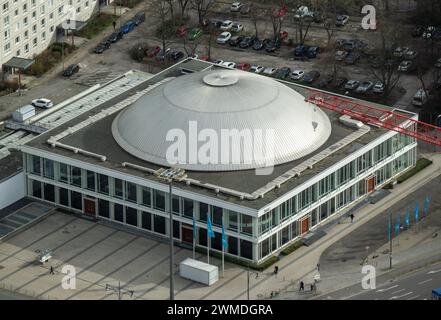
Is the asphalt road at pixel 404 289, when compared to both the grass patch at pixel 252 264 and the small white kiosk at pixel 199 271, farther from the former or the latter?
the small white kiosk at pixel 199 271

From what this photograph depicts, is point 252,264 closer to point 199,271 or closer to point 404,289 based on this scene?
point 199,271

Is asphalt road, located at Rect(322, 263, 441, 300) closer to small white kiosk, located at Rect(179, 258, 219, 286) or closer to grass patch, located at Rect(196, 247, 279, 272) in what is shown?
grass patch, located at Rect(196, 247, 279, 272)

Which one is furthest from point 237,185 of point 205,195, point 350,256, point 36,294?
point 36,294

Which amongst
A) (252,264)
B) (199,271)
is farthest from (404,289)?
(199,271)

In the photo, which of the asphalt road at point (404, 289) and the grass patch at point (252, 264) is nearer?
the asphalt road at point (404, 289)

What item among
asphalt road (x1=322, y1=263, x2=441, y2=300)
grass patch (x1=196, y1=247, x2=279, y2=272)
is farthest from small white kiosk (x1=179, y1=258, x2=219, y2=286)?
asphalt road (x1=322, y1=263, x2=441, y2=300)

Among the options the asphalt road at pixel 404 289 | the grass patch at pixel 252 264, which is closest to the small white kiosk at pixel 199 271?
the grass patch at pixel 252 264
